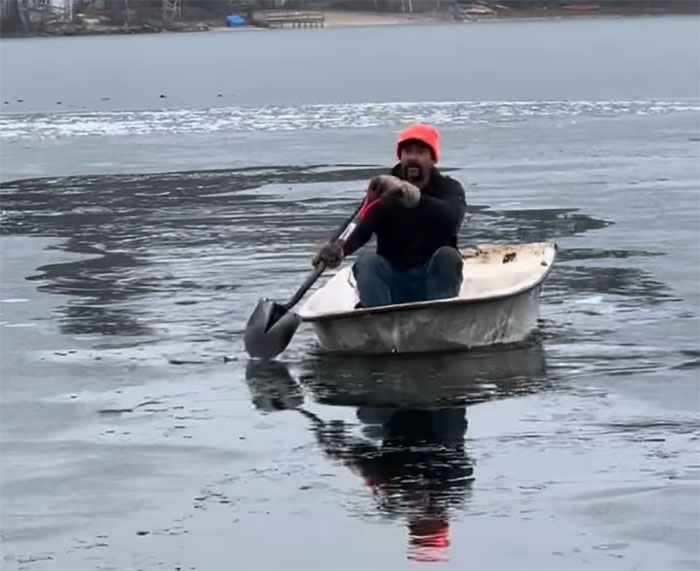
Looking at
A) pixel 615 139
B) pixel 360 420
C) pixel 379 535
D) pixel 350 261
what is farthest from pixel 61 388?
pixel 615 139

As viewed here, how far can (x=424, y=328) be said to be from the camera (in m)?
11.6

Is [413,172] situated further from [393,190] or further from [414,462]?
[414,462]

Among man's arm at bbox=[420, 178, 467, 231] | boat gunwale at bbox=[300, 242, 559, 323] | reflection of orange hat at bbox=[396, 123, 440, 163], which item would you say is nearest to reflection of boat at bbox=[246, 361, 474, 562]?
boat gunwale at bbox=[300, 242, 559, 323]

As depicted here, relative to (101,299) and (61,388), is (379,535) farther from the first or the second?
(101,299)

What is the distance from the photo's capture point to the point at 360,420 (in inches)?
400

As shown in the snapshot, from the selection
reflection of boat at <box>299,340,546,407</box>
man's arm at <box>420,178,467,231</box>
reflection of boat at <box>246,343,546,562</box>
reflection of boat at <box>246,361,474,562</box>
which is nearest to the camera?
reflection of boat at <box>246,361,474,562</box>

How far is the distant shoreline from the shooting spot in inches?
5153

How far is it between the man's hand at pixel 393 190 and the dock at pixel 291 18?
126 meters

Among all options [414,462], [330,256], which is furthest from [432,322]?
[414,462]

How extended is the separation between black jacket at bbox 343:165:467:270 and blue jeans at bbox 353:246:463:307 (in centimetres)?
8

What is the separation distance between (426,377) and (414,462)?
205 centimetres

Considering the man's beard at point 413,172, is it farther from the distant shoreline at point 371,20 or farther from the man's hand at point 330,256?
A: the distant shoreline at point 371,20

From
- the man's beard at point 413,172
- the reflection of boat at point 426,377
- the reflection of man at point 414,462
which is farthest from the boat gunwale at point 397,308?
the reflection of man at point 414,462

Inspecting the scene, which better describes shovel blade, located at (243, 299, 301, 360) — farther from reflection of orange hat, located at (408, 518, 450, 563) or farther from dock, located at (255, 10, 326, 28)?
dock, located at (255, 10, 326, 28)
